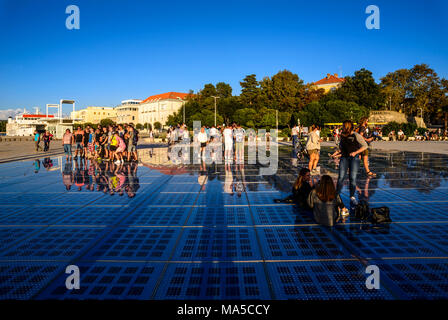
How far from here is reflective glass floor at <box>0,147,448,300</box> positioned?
3197 millimetres

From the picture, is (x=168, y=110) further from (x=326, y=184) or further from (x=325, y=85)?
(x=326, y=184)

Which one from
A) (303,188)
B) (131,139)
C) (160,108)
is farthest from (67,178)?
(160,108)

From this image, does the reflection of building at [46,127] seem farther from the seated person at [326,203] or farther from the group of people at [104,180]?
the seated person at [326,203]

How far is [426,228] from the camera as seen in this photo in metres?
4.93

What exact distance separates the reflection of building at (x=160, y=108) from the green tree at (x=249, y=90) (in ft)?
181

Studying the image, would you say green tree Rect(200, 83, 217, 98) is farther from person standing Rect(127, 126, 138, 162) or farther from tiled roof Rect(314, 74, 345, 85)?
person standing Rect(127, 126, 138, 162)

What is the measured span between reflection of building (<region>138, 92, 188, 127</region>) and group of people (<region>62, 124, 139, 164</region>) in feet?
359

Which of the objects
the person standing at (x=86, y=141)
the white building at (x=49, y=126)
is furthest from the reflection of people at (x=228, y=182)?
the white building at (x=49, y=126)

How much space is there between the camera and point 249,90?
2896 inches

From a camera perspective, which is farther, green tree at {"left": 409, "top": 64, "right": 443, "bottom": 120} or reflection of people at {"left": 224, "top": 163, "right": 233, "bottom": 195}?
green tree at {"left": 409, "top": 64, "right": 443, "bottom": 120}

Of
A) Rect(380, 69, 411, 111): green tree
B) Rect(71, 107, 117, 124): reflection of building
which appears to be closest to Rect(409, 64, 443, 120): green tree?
Rect(380, 69, 411, 111): green tree

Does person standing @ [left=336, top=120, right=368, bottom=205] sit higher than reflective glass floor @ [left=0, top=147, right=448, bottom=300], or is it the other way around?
person standing @ [left=336, top=120, right=368, bottom=205]
